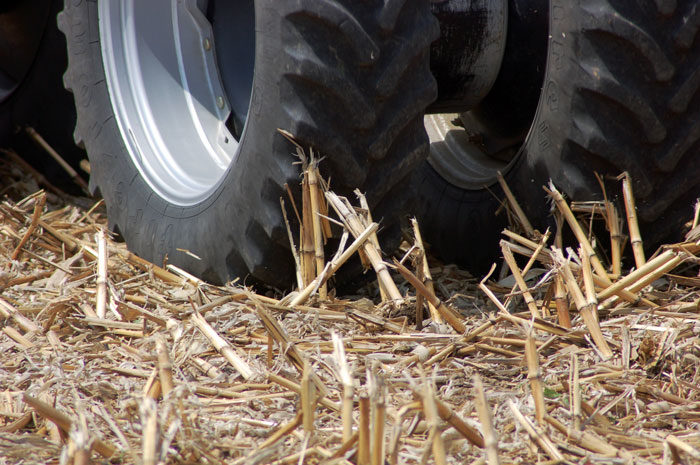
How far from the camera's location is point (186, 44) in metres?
2.18

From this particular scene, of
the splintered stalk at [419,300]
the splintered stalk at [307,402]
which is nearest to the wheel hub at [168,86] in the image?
the splintered stalk at [419,300]

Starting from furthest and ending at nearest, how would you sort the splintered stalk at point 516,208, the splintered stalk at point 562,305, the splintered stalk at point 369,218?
the splintered stalk at point 516,208
the splintered stalk at point 369,218
the splintered stalk at point 562,305

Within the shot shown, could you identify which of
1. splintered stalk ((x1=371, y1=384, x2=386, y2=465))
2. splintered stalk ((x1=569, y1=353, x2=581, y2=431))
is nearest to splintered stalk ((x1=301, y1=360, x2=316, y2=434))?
splintered stalk ((x1=371, y1=384, x2=386, y2=465))

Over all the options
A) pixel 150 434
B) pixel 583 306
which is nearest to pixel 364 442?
pixel 150 434

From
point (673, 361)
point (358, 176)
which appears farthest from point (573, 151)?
point (673, 361)

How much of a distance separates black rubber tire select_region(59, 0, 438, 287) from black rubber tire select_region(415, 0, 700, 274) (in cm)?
31

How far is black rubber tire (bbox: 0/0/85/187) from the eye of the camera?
2854 millimetres

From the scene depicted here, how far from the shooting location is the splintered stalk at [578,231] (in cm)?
158

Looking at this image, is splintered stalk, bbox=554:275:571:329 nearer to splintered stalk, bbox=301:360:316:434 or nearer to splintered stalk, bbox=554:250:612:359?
splintered stalk, bbox=554:250:612:359

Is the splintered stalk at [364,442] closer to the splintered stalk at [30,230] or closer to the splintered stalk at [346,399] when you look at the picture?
the splintered stalk at [346,399]

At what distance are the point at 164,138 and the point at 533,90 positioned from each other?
0.97 meters

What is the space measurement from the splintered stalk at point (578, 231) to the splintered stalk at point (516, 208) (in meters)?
0.11

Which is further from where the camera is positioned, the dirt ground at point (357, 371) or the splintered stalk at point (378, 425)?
the dirt ground at point (357, 371)

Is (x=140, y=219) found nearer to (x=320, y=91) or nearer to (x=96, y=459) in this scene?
(x=320, y=91)
